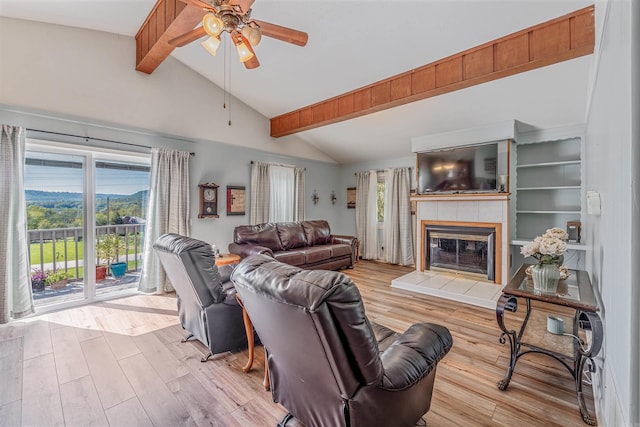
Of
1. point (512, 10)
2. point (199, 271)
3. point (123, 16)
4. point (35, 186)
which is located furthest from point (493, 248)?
point (35, 186)

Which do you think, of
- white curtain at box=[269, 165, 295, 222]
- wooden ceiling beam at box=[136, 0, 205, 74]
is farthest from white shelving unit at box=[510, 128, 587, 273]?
wooden ceiling beam at box=[136, 0, 205, 74]

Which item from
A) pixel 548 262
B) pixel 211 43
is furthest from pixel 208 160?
pixel 548 262

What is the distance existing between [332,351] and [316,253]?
400 cm

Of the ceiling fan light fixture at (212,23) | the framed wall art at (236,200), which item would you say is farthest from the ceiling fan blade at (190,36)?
the framed wall art at (236,200)

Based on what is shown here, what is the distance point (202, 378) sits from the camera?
2.13 metres

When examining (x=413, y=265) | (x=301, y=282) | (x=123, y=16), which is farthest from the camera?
(x=413, y=265)

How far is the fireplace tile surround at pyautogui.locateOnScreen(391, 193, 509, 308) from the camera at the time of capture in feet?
13.0

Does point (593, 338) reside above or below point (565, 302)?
below

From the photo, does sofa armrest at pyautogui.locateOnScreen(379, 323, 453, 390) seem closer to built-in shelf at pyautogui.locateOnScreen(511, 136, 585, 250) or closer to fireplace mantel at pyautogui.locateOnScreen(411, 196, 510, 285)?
fireplace mantel at pyautogui.locateOnScreen(411, 196, 510, 285)

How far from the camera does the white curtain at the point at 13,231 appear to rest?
9.83 feet

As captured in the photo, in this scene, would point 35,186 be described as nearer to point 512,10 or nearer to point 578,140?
point 512,10

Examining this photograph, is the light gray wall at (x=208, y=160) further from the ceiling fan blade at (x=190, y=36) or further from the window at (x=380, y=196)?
the ceiling fan blade at (x=190, y=36)

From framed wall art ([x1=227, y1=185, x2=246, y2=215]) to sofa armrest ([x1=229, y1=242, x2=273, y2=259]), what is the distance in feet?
2.19

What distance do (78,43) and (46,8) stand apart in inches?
20.0
